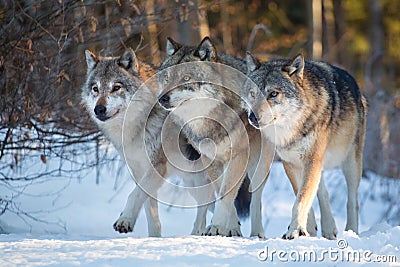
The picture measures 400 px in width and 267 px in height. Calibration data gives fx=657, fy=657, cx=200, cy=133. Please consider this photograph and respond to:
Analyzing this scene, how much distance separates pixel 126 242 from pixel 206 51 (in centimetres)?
192

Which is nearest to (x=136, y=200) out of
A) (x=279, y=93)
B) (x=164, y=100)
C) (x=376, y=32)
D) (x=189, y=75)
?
(x=164, y=100)

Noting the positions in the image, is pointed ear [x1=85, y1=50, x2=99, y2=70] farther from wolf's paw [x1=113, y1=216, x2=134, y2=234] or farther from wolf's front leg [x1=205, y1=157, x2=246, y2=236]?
wolf's front leg [x1=205, y1=157, x2=246, y2=236]

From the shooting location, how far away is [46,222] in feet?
21.0

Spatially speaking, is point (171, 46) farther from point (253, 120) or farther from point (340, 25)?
point (340, 25)

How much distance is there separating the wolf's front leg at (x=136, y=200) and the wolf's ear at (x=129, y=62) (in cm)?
95

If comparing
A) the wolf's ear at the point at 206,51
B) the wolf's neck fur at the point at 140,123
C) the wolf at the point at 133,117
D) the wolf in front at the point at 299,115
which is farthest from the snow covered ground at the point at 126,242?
the wolf's ear at the point at 206,51

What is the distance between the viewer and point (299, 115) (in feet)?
18.1

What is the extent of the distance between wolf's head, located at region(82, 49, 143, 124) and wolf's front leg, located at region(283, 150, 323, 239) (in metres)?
1.71

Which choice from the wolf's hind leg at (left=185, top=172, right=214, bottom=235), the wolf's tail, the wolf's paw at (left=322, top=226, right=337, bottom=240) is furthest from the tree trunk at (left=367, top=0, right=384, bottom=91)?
the wolf's hind leg at (left=185, top=172, right=214, bottom=235)

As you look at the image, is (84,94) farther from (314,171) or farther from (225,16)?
(225,16)

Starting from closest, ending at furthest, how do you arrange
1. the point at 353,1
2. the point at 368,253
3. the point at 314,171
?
the point at 368,253, the point at 314,171, the point at 353,1

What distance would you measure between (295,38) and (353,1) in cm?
322

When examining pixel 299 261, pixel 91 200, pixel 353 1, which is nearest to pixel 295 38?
pixel 353 1

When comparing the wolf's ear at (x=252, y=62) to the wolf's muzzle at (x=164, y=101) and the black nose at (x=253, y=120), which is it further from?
the wolf's muzzle at (x=164, y=101)
